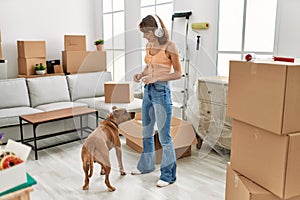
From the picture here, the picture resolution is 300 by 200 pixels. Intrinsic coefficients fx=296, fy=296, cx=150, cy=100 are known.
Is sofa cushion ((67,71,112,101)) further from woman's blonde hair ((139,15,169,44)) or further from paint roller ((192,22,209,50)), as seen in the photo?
woman's blonde hair ((139,15,169,44))

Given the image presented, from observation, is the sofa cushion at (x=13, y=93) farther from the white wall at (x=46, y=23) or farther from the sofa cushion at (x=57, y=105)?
the white wall at (x=46, y=23)

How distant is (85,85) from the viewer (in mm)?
4344

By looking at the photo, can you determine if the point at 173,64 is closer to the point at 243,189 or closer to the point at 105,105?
the point at 243,189

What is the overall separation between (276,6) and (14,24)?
3911 millimetres

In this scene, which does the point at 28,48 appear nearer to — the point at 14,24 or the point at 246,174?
the point at 14,24

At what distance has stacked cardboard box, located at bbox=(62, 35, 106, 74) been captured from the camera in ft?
15.5

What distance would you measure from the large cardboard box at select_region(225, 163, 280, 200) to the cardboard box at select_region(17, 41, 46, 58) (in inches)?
146

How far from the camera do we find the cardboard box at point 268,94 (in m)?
1.42

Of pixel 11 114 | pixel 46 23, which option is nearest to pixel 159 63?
pixel 11 114

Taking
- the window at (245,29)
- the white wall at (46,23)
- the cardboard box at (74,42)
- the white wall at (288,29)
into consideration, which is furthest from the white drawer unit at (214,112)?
the white wall at (46,23)

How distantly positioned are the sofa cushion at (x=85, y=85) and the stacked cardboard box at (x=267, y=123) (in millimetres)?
2738

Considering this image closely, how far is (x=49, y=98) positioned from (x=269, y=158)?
3227mm

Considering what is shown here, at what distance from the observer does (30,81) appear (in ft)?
13.1

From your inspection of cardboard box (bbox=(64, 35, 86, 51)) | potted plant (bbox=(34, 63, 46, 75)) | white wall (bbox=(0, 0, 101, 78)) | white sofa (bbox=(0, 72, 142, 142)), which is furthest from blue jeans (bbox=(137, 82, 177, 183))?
white wall (bbox=(0, 0, 101, 78))
